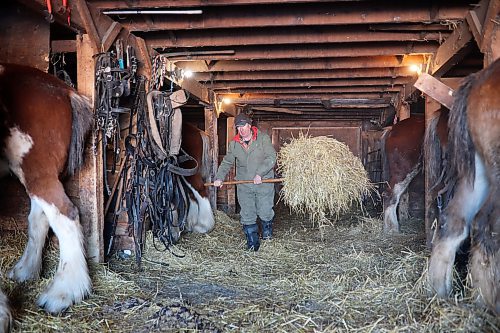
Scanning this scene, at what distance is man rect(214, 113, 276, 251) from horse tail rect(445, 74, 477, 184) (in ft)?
8.01

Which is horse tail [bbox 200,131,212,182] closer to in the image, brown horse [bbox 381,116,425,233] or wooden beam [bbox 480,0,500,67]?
brown horse [bbox 381,116,425,233]

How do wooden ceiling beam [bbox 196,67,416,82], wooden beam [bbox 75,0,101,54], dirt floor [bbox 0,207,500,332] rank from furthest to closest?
wooden ceiling beam [bbox 196,67,416,82], wooden beam [bbox 75,0,101,54], dirt floor [bbox 0,207,500,332]

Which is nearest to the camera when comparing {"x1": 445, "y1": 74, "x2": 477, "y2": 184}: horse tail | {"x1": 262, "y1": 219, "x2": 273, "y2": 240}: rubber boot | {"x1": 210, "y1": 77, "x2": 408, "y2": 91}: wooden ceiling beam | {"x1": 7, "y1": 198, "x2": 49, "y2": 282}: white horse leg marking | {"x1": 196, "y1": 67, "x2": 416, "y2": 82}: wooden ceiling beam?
{"x1": 445, "y1": 74, "x2": 477, "y2": 184}: horse tail

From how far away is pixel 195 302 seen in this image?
11.0 feet

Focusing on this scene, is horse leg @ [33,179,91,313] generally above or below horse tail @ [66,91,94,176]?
below

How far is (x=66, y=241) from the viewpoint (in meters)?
3.28

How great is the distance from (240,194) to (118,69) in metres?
2.08

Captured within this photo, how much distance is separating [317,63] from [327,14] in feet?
5.47

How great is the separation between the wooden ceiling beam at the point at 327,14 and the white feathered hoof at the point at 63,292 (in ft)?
8.19

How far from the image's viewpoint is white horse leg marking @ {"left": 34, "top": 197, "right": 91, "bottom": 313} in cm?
313

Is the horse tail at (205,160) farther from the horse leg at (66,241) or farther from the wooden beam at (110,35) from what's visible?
the horse leg at (66,241)

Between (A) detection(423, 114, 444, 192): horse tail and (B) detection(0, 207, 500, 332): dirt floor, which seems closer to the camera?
(B) detection(0, 207, 500, 332): dirt floor

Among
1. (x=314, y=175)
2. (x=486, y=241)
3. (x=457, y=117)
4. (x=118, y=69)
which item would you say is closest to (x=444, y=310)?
(x=486, y=241)

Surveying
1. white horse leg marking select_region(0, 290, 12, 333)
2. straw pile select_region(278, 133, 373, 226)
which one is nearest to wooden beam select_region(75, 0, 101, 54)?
white horse leg marking select_region(0, 290, 12, 333)
